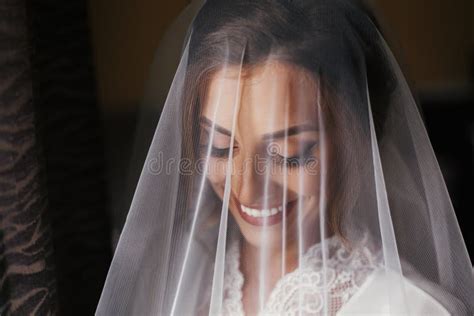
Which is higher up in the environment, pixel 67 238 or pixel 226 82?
pixel 226 82

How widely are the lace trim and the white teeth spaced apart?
0.06 metres

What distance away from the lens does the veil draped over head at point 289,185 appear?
805 mm

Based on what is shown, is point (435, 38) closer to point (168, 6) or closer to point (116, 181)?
point (168, 6)

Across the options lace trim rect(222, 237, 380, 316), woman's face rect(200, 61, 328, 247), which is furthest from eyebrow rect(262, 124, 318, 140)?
lace trim rect(222, 237, 380, 316)

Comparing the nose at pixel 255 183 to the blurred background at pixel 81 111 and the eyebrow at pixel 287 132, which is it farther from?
the blurred background at pixel 81 111

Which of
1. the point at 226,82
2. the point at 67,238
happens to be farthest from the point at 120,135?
the point at 226,82

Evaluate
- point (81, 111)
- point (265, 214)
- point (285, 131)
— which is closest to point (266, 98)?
point (285, 131)

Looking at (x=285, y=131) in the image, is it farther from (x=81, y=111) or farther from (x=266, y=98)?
(x=81, y=111)

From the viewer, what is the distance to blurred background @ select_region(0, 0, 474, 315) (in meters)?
0.81

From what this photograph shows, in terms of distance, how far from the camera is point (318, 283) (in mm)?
819

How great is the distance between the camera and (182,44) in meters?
0.92

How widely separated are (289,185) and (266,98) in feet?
0.37

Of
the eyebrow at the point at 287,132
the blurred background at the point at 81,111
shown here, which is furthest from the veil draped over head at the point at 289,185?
the blurred background at the point at 81,111

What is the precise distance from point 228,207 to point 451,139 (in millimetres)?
800
